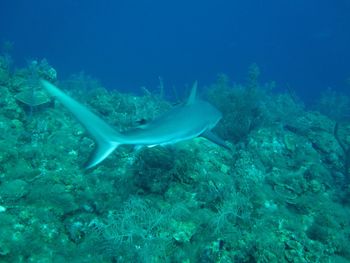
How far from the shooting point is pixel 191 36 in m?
180

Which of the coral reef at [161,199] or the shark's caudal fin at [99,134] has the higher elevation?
the shark's caudal fin at [99,134]

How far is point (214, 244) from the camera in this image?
458cm

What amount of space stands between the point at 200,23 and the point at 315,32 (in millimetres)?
65358

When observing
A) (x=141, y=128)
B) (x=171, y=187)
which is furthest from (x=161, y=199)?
(x=141, y=128)

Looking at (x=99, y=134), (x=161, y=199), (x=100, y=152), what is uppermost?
(x=99, y=134)

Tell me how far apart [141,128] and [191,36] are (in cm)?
18387

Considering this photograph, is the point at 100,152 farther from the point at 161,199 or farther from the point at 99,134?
the point at 161,199

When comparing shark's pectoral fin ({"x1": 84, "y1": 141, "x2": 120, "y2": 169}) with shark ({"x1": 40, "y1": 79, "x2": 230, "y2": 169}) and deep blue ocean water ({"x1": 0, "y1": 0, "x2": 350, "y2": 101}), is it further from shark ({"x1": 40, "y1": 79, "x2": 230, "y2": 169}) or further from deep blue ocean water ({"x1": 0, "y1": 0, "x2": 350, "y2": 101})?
deep blue ocean water ({"x1": 0, "y1": 0, "x2": 350, "y2": 101})

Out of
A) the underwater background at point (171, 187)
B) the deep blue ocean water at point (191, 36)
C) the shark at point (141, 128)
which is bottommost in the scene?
the deep blue ocean water at point (191, 36)

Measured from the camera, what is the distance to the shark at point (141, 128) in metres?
3.57

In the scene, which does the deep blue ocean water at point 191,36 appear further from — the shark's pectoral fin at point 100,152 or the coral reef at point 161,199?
the shark's pectoral fin at point 100,152

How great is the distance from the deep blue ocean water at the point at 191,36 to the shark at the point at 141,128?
298 ft

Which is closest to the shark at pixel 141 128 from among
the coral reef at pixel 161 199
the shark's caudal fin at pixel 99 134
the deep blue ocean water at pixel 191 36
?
the shark's caudal fin at pixel 99 134

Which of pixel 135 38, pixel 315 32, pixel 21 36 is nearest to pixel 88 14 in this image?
pixel 135 38
